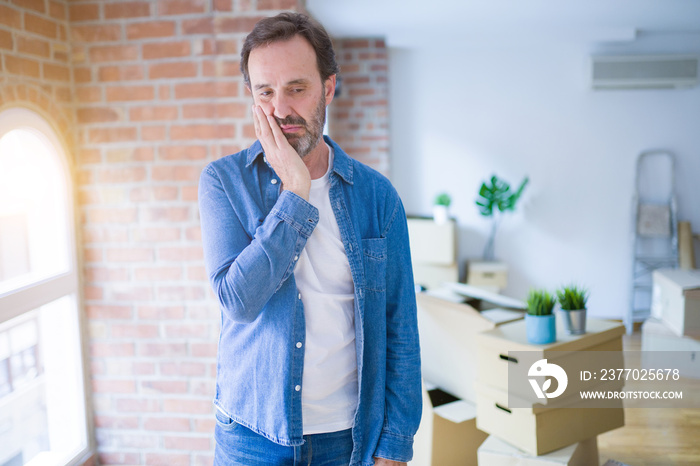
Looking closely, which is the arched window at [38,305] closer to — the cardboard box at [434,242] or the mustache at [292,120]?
the mustache at [292,120]

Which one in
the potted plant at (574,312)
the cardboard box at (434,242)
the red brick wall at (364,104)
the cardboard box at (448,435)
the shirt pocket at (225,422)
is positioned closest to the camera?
the shirt pocket at (225,422)

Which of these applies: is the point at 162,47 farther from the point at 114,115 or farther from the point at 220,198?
the point at 220,198

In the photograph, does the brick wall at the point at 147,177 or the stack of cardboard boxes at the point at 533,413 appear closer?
the stack of cardboard boxes at the point at 533,413

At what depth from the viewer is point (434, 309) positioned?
2348 mm

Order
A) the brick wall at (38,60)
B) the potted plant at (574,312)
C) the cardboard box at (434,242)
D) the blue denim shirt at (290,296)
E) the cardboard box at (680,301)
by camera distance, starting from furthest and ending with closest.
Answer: the cardboard box at (434,242) → the cardboard box at (680,301) → the potted plant at (574,312) → the brick wall at (38,60) → the blue denim shirt at (290,296)

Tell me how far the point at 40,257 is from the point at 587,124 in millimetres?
4825

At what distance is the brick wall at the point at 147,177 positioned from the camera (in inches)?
81.8

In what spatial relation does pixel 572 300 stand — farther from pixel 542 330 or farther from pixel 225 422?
pixel 225 422

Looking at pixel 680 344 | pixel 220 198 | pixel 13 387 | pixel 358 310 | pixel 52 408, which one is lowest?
pixel 680 344

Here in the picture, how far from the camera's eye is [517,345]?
6.39ft

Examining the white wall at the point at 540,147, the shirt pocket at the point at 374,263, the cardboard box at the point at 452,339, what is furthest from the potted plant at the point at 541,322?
the white wall at the point at 540,147

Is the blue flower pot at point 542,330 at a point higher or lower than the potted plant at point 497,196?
lower

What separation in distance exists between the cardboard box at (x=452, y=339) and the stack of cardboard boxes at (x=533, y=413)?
12 centimetres

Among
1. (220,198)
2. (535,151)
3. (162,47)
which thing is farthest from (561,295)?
(535,151)
